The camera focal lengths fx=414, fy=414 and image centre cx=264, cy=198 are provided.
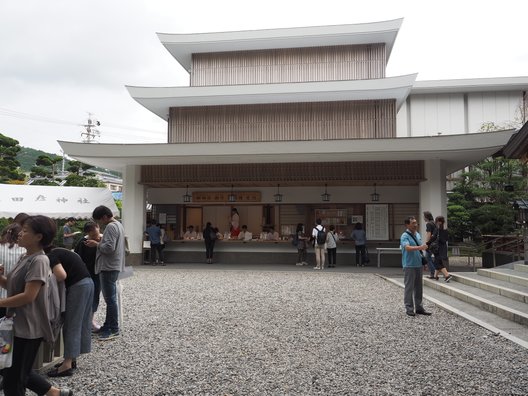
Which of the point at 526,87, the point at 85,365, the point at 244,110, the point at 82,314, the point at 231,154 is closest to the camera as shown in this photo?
the point at 82,314

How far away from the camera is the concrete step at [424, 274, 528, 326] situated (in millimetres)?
6321

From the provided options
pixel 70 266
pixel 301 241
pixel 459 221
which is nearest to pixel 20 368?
pixel 70 266

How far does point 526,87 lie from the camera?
28.4 metres

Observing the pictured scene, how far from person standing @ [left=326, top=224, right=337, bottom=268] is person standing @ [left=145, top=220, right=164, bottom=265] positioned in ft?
20.2

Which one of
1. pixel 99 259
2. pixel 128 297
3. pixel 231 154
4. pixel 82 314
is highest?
pixel 231 154

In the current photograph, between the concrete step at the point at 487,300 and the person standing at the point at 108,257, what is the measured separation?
226 inches

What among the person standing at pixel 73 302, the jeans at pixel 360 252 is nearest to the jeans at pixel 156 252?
the jeans at pixel 360 252

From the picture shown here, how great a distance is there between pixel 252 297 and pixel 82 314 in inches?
189

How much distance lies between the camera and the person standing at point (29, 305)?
296 cm

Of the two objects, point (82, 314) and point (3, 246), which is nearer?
point (82, 314)

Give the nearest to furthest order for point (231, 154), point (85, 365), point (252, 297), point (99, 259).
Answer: point (85, 365)
point (99, 259)
point (252, 297)
point (231, 154)

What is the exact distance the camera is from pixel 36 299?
3.10 m

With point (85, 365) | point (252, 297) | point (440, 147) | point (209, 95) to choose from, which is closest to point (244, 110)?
point (209, 95)

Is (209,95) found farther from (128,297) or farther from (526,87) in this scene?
(526,87)
